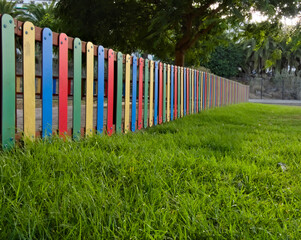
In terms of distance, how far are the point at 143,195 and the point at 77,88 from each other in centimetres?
209

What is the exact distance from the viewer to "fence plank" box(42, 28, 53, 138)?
327cm

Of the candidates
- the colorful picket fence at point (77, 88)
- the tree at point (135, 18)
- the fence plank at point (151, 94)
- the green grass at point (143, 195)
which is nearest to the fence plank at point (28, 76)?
the colorful picket fence at point (77, 88)

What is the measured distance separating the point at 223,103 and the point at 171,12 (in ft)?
17.3

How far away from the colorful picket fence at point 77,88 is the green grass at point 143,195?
0.36 metres

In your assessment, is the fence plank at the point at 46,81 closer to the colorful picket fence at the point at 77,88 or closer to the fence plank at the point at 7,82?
the colorful picket fence at the point at 77,88

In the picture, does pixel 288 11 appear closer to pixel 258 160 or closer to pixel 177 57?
pixel 177 57

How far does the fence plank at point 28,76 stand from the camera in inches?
120

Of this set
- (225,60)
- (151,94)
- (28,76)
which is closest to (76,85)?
(28,76)

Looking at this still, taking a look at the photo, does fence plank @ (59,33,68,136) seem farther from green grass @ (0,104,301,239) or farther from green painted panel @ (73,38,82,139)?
green grass @ (0,104,301,239)

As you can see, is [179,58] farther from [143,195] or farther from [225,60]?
[225,60]

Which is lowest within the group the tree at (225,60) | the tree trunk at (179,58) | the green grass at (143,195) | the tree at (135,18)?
the green grass at (143,195)

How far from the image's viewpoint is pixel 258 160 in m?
3.25

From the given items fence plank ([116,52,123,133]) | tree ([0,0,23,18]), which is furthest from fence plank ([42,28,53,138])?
tree ([0,0,23,18])

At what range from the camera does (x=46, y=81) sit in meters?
3.34
